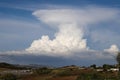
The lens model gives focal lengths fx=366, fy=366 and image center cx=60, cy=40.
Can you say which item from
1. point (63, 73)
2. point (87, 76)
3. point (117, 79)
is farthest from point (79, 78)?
point (63, 73)

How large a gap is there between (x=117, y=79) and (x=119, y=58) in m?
38.5

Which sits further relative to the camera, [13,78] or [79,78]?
[13,78]

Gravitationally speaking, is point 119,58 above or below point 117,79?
above

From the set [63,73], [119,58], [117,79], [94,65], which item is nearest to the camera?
[117,79]

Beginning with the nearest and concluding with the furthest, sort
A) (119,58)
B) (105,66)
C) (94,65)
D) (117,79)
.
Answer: (117,79) < (119,58) < (105,66) < (94,65)

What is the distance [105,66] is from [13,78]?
55937 millimetres

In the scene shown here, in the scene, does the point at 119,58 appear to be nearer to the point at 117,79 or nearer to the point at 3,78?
the point at 117,79

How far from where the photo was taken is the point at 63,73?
144m

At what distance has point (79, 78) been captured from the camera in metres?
118

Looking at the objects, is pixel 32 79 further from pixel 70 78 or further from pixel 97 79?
pixel 97 79

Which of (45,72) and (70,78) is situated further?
(45,72)

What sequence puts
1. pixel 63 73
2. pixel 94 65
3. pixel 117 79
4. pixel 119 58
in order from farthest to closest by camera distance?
pixel 94 65
pixel 119 58
pixel 63 73
pixel 117 79

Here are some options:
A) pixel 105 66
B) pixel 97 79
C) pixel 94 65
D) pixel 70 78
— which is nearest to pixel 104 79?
pixel 97 79

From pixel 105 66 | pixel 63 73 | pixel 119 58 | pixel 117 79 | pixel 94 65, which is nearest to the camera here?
pixel 117 79
